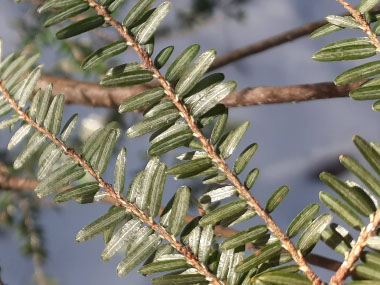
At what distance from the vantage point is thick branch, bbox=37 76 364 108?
558mm

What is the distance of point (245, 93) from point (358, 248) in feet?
1.22

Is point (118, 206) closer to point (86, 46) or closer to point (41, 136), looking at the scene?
point (41, 136)

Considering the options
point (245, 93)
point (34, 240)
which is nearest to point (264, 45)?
point (245, 93)

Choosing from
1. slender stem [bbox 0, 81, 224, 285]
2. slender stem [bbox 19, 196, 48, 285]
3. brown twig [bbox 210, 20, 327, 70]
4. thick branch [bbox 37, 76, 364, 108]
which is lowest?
slender stem [bbox 19, 196, 48, 285]

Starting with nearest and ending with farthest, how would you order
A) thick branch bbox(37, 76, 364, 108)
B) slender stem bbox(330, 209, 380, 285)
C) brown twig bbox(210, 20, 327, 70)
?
slender stem bbox(330, 209, 380, 285)
thick branch bbox(37, 76, 364, 108)
brown twig bbox(210, 20, 327, 70)

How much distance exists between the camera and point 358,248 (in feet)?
0.86

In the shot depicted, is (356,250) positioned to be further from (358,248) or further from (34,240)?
(34,240)

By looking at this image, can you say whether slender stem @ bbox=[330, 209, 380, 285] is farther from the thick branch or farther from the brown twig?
the brown twig

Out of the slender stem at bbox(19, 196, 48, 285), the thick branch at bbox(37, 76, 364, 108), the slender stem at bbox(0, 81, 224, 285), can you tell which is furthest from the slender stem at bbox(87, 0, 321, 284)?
the slender stem at bbox(19, 196, 48, 285)

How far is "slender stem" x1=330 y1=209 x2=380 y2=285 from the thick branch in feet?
0.76

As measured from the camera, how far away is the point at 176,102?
0.29 m

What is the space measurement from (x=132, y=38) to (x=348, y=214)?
13 centimetres

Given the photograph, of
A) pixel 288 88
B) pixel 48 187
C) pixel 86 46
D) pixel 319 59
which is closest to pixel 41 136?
pixel 48 187

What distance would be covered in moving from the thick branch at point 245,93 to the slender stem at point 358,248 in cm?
23
